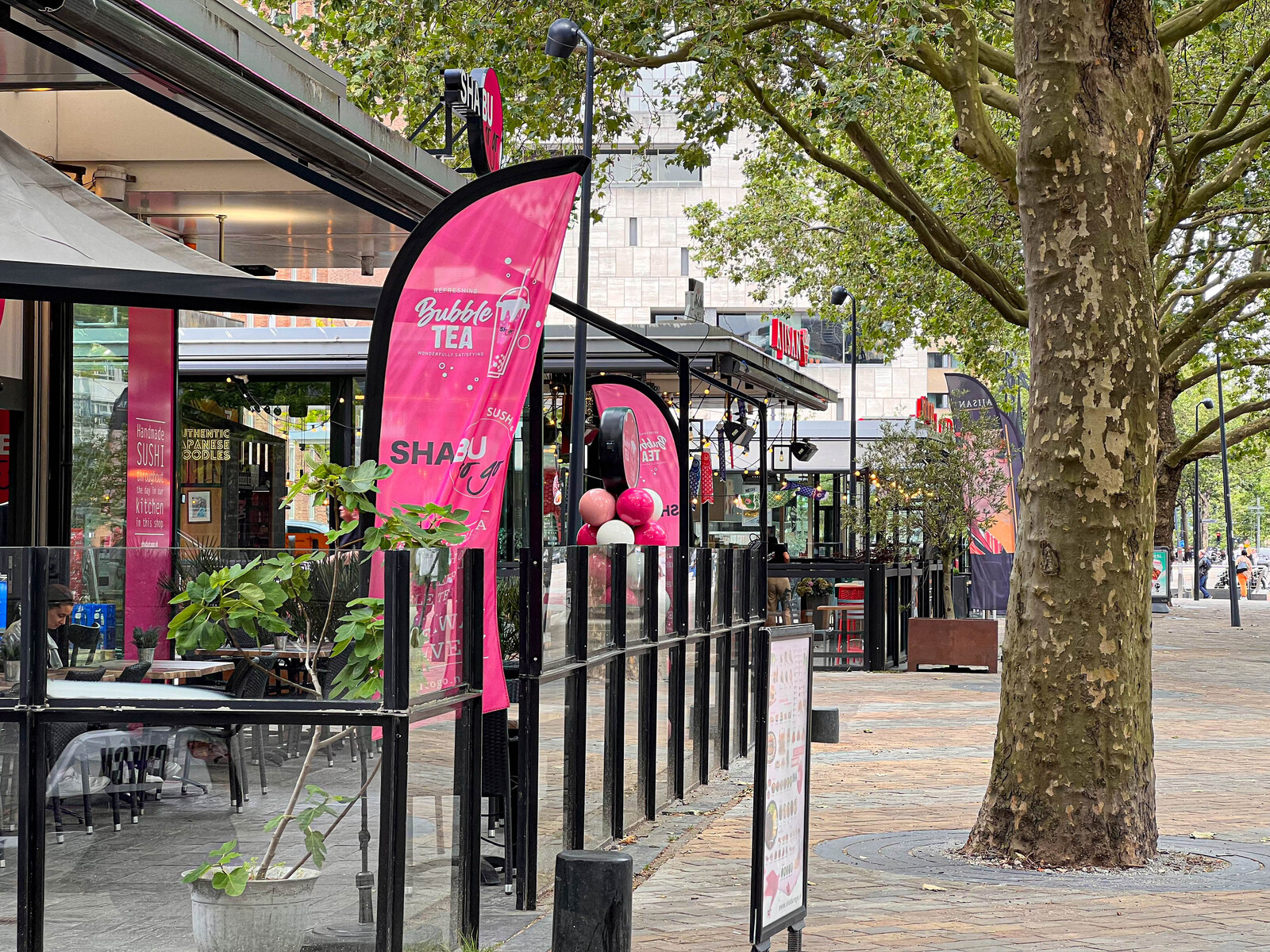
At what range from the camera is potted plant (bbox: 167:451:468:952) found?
15.6ft

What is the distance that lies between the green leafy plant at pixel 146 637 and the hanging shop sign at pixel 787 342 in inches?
651

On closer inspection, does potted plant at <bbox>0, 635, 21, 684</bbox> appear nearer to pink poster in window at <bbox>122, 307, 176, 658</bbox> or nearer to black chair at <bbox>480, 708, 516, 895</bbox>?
black chair at <bbox>480, 708, 516, 895</bbox>

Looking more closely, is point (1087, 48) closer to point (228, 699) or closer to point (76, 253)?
point (76, 253)

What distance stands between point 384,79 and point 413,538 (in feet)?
36.3

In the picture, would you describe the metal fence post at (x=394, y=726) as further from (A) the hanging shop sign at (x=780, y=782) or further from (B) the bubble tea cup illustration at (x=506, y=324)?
(B) the bubble tea cup illustration at (x=506, y=324)

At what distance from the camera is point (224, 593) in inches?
192

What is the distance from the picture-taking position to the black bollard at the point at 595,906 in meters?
4.58

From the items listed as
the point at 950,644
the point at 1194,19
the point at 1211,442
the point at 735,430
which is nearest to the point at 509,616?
the point at 1194,19

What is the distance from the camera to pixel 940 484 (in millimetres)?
22172

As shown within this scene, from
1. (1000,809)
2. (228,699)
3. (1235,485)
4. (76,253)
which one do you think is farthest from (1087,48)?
(1235,485)

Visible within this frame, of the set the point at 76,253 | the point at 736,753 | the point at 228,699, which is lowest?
the point at 736,753

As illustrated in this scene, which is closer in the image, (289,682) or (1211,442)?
(289,682)

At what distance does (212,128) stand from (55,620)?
365cm

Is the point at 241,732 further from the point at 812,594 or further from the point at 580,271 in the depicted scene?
the point at 812,594
